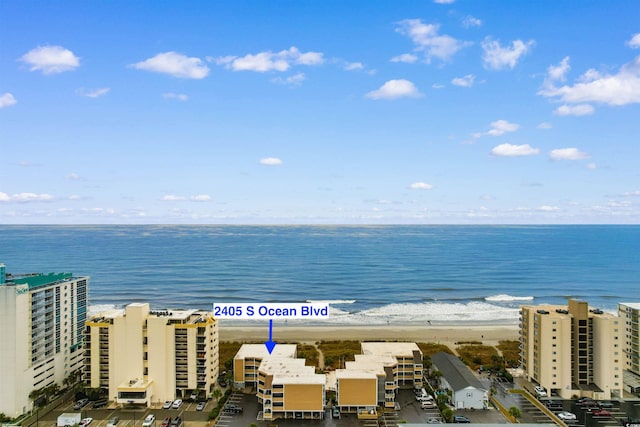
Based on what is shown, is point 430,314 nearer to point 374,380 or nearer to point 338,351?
point 338,351

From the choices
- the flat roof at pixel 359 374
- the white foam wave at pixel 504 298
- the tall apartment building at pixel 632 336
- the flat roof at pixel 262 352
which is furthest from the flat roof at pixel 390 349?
the white foam wave at pixel 504 298

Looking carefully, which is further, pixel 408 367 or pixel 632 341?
pixel 632 341

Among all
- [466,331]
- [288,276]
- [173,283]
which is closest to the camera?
[466,331]

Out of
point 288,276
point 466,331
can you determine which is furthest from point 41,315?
point 288,276

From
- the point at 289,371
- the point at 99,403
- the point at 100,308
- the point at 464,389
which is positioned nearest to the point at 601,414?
the point at 464,389

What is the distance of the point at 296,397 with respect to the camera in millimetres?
24719

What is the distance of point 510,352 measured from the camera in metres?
38.1

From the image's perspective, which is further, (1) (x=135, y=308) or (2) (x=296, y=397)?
(1) (x=135, y=308)

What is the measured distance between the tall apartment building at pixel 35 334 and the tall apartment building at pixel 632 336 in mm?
37534

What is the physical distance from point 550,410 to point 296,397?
14.8 metres

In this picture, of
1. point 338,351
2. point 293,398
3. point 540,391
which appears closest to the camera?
point 293,398

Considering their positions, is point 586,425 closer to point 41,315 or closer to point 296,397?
point 296,397

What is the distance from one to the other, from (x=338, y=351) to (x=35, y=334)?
21.9 metres

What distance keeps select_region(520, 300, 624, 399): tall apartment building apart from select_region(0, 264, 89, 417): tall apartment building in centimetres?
3091
